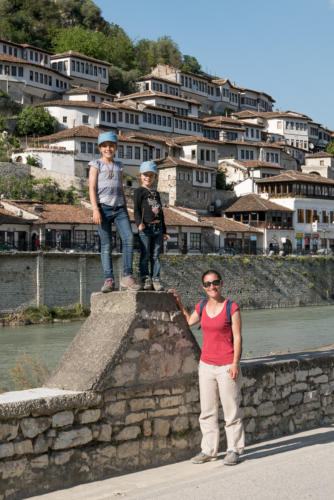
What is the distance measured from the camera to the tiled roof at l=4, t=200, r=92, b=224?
47031 mm

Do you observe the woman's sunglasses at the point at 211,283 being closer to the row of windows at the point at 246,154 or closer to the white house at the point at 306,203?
the white house at the point at 306,203

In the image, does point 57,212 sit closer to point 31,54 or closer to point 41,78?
point 41,78

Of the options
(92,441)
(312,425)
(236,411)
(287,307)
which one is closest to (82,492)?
(92,441)

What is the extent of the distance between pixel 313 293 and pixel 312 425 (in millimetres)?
47578

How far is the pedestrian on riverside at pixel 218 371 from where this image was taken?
657 centimetres

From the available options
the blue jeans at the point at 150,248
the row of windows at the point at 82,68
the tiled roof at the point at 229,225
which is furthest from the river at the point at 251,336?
the row of windows at the point at 82,68

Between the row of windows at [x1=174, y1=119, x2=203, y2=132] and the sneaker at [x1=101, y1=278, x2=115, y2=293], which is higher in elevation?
the row of windows at [x1=174, y1=119, x2=203, y2=132]

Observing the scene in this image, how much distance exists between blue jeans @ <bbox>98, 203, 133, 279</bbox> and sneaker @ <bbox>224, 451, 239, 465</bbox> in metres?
2.07

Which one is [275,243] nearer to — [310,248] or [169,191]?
[310,248]

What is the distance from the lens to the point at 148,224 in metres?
7.53

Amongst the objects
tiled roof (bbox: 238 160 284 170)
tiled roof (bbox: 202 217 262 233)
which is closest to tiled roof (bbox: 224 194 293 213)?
tiled roof (bbox: 202 217 262 233)

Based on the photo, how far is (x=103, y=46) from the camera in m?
99.8

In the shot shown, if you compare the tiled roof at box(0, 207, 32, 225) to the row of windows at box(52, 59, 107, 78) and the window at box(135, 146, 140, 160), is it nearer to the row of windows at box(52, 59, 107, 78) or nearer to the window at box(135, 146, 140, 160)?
the window at box(135, 146, 140, 160)

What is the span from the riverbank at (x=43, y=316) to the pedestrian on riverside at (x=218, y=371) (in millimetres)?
33127
